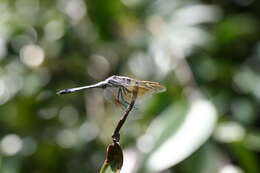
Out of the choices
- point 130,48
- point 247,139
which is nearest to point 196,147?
point 247,139

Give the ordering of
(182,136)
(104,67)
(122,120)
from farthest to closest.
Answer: (104,67), (182,136), (122,120)

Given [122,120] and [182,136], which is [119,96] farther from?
[182,136]

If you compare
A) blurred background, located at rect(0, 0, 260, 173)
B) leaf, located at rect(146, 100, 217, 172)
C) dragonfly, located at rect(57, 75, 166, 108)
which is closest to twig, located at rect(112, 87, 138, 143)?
dragonfly, located at rect(57, 75, 166, 108)

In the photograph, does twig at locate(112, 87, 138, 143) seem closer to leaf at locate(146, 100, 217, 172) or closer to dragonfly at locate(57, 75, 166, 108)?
dragonfly at locate(57, 75, 166, 108)

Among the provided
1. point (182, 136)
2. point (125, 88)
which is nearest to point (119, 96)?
point (125, 88)

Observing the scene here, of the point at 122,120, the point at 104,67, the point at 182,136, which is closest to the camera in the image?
the point at 122,120
